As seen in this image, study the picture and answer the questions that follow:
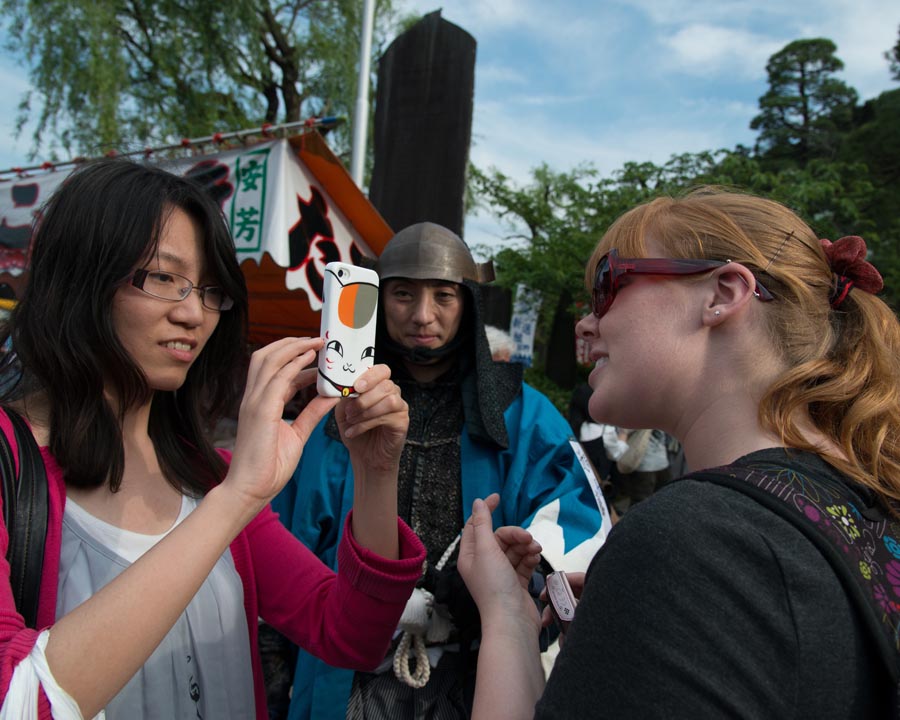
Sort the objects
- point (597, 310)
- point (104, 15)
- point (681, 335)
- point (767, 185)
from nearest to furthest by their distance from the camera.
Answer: point (681, 335) < point (597, 310) < point (767, 185) < point (104, 15)

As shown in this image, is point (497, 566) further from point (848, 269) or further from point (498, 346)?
point (498, 346)

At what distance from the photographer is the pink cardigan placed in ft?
4.91

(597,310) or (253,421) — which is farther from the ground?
(597,310)

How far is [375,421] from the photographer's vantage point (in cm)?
142

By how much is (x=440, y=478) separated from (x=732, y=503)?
4.98 feet

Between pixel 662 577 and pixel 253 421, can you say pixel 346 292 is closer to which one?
pixel 253 421

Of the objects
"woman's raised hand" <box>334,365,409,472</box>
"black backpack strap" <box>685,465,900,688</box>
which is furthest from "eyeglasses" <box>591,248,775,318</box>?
"woman's raised hand" <box>334,365,409,472</box>

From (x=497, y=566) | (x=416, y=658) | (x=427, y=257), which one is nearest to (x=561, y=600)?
(x=497, y=566)

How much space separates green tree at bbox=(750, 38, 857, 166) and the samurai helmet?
17.8 meters

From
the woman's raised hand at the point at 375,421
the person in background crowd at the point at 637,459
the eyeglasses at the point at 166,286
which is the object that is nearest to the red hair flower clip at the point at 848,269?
the woman's raised hand at the point at 375,421

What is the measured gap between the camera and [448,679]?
1953mm

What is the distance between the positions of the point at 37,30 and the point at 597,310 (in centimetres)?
1214

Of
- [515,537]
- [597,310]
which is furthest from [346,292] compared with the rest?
[515,537]

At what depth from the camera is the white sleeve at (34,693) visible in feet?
2.78
